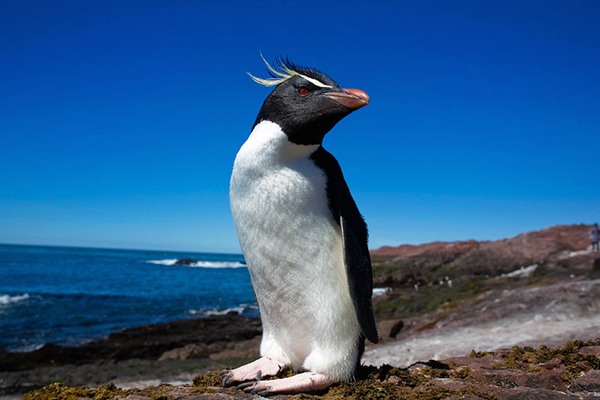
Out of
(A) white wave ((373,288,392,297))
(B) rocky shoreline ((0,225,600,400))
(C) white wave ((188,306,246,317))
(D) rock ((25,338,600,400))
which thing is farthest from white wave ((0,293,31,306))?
(D) rock ((25,338,600,400))

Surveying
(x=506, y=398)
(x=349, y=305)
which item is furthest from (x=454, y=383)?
(x=349, y=305)

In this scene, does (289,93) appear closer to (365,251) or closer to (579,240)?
(365,251)

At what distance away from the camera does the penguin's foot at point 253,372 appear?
10.7 feet

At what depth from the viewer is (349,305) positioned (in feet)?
10.6

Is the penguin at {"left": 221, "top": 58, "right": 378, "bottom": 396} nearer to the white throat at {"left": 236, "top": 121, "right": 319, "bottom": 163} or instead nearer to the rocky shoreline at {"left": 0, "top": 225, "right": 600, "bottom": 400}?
the white throat at {"left": 236, "top": 121, "right": 319, "bottom": 163}

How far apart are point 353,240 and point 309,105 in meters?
0.93

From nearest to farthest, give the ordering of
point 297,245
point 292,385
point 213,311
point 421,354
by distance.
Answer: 1. point 292,385
2. point 297,245
3. point 421,354
4. point 213,311

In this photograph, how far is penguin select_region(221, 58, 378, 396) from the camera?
10.4ft

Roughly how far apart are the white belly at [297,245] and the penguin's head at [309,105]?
8cm

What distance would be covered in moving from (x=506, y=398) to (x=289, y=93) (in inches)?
96.8

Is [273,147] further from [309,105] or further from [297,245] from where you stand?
[297,245]

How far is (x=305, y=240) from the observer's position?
3.20 metres

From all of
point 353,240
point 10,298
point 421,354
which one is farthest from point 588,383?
point 10,298

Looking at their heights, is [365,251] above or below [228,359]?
above
